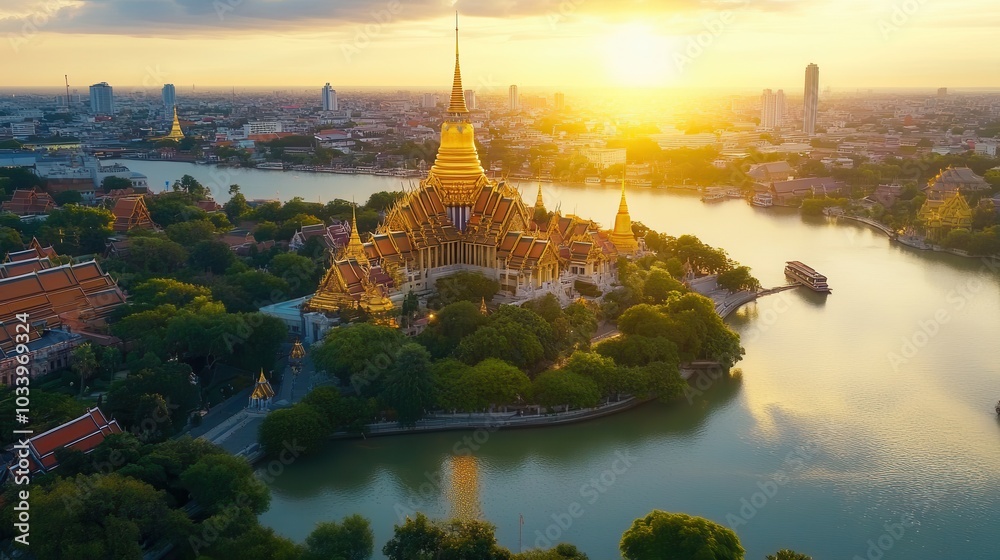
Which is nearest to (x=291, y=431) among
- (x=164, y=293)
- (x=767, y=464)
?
(x=164, y=293)

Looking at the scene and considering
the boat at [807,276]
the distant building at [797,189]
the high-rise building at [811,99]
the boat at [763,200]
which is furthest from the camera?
the high-rise building at [811,99]

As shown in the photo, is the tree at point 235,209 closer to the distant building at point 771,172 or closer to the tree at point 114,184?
the tree at point 114,184

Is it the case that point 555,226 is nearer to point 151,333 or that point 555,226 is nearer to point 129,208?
point 151,333

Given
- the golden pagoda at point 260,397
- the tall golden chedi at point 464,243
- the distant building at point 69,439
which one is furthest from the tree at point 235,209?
the distant building at point 69,439

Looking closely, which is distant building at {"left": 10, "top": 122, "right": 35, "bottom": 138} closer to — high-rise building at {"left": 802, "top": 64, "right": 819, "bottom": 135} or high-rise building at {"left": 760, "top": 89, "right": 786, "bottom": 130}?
high-rise building at {"left": 802, "top": 64, "right": 819, "bottom": 135}

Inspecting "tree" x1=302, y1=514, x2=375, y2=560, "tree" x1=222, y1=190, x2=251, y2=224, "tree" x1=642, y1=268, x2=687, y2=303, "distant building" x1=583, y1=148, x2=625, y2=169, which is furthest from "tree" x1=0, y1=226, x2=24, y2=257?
"distant building" x1=583, y1=148, x2=625, y2=169

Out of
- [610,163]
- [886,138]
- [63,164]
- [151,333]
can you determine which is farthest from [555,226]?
→ [886,138]
